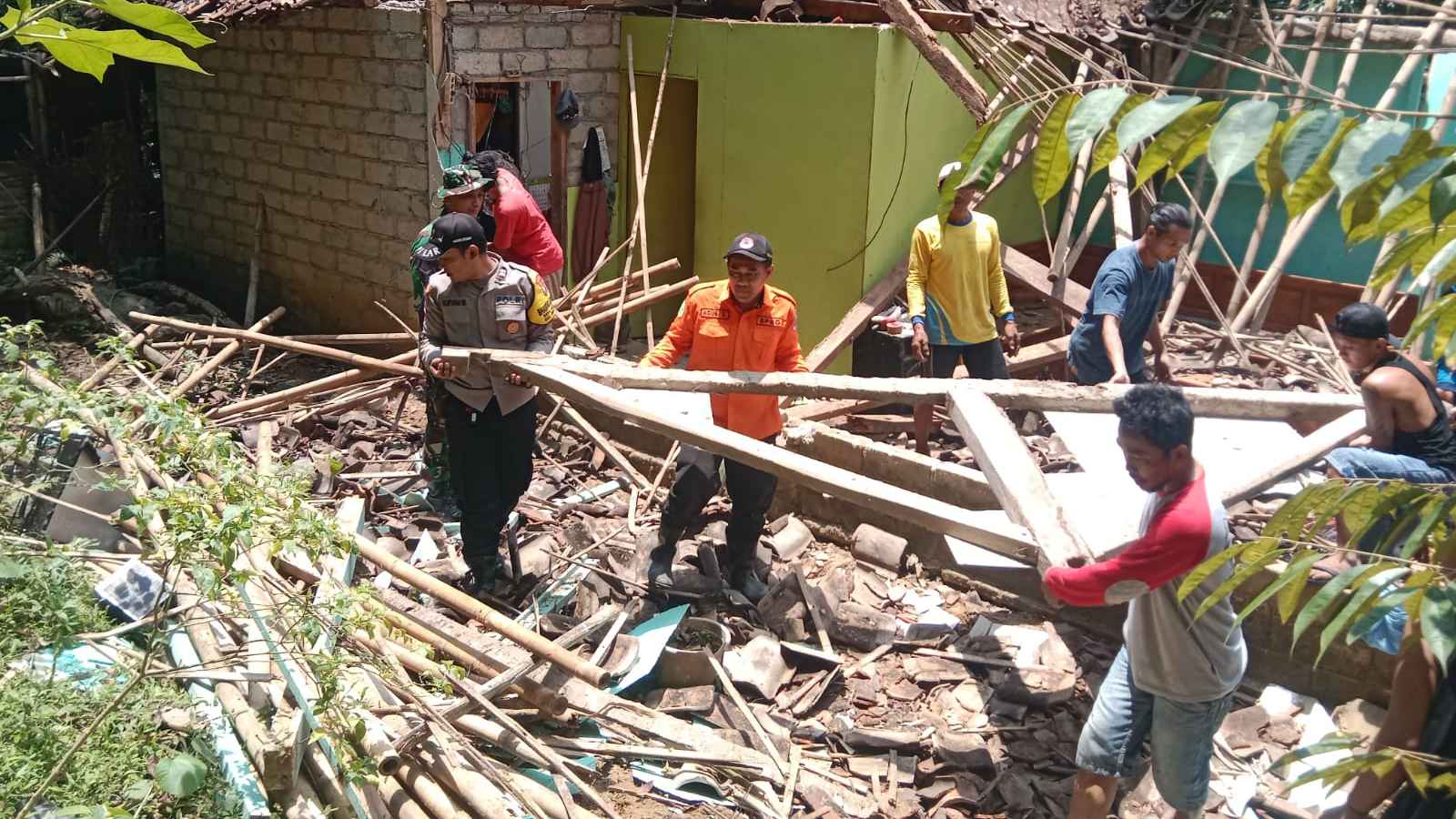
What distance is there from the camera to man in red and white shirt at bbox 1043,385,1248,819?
347 centimetres

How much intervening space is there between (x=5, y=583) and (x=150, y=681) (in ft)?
2.79

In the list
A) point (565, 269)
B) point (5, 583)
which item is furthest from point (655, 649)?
point (565, 269)

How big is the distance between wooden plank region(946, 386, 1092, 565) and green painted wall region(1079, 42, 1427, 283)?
7.38 meters

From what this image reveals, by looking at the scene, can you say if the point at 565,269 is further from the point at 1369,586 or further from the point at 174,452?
the point at 1369,586

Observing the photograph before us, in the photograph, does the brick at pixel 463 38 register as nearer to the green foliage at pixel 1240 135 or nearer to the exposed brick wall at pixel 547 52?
the exposed brick wall at pixel 547 52

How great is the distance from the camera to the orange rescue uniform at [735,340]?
5.47m

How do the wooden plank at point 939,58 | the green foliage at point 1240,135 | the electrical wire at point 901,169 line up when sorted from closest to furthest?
the green foliage at point 1240,135 → the wooden plank at point 939,58 → the electrical wire at point 901,169

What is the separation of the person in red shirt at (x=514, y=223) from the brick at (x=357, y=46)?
2.63 metres

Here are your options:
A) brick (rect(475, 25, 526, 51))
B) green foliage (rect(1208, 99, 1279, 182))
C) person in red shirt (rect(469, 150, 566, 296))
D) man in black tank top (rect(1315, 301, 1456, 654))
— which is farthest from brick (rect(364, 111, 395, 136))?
green foliage (rect(1208, 99, 1279, 182))

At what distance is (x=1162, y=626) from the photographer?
149 inches

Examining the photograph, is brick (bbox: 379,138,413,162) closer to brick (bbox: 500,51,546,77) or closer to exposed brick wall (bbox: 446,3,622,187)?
exposed brick wall (bbox: 446,3,622,187)

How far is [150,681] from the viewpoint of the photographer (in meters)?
3.64

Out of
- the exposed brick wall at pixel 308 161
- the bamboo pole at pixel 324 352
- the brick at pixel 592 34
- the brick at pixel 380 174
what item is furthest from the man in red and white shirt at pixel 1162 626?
the brick at pixel 592 34

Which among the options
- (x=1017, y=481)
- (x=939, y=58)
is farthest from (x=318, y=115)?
(x=1017, y=481)
